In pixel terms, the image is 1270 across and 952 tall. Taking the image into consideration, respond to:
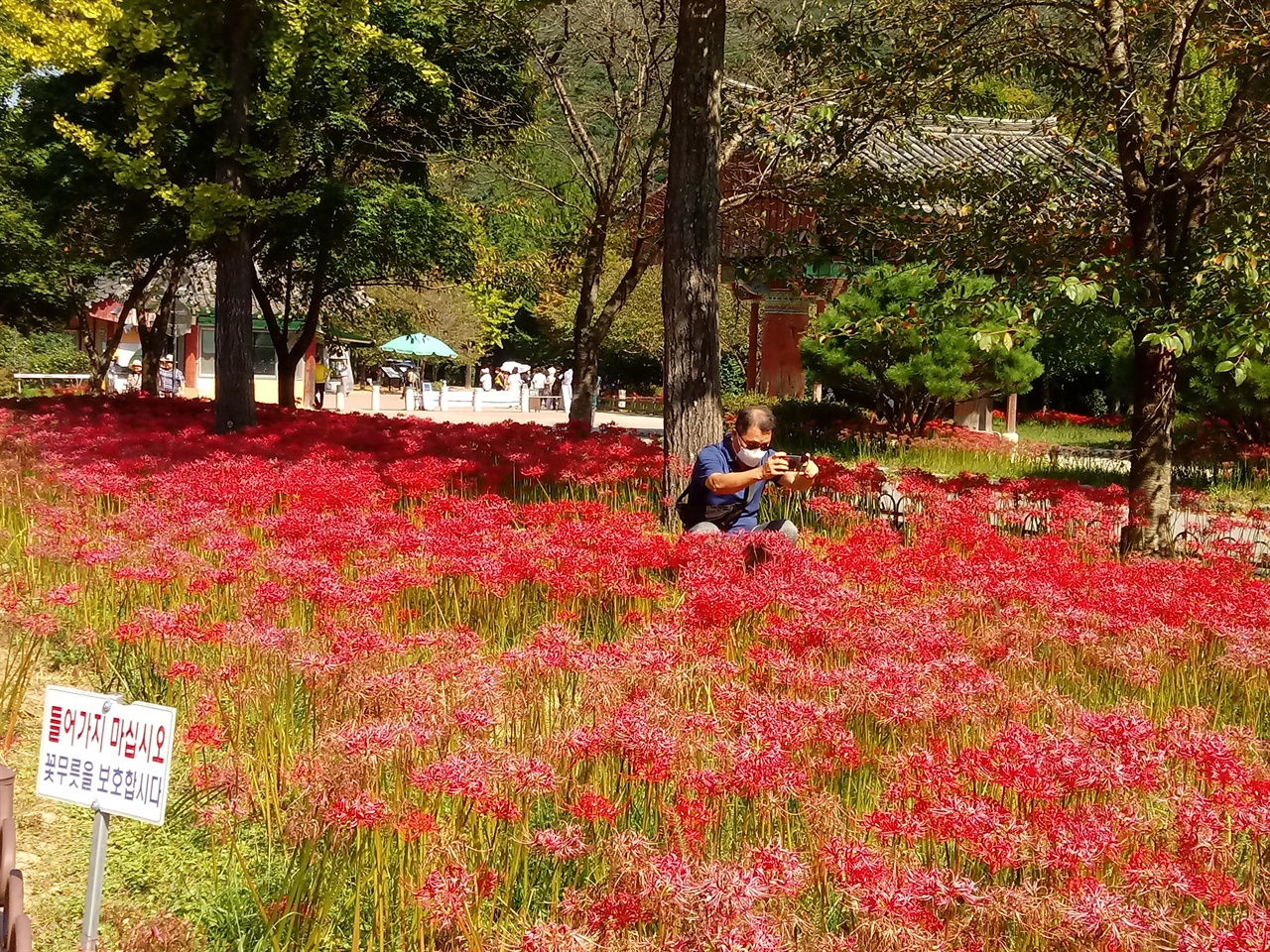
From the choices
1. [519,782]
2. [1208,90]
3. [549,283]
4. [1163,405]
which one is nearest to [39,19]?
[1163,405]

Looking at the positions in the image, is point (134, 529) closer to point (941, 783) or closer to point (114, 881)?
point (114, 881)

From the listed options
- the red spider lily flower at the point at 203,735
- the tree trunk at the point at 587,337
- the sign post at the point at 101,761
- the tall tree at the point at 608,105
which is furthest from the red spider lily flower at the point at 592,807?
the tree trunk at the point at 587,337

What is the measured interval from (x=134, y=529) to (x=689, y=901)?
185 inches

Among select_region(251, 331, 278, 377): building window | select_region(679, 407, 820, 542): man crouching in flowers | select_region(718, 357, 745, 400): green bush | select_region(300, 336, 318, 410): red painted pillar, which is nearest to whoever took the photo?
select_region(679, 407, 820, 542): man crouching in flowers

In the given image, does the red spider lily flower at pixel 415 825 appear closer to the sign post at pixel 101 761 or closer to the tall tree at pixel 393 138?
the sign post at pixel 101 761

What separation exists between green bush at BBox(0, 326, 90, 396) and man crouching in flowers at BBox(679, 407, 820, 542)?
36.4 meters

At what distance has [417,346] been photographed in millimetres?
45844

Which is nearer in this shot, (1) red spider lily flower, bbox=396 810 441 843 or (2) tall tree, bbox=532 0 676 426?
(1) red spider lily flower, bbox=396 810 441 843

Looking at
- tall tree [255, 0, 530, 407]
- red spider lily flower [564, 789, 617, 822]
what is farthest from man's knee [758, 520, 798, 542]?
tall tree [255, 0, 530, 407]

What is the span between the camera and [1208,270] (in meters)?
7.61

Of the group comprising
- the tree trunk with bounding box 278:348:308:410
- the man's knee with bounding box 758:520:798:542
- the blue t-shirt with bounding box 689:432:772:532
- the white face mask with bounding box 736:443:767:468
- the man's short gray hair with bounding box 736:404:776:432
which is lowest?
the man's knee with bounding box 758:520:798:542

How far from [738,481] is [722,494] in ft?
1.25

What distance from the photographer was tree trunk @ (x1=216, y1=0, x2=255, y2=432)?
15.7m

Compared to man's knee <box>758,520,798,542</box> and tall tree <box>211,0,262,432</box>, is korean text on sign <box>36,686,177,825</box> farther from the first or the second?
tall tree <box>211,0,262,432</box>
